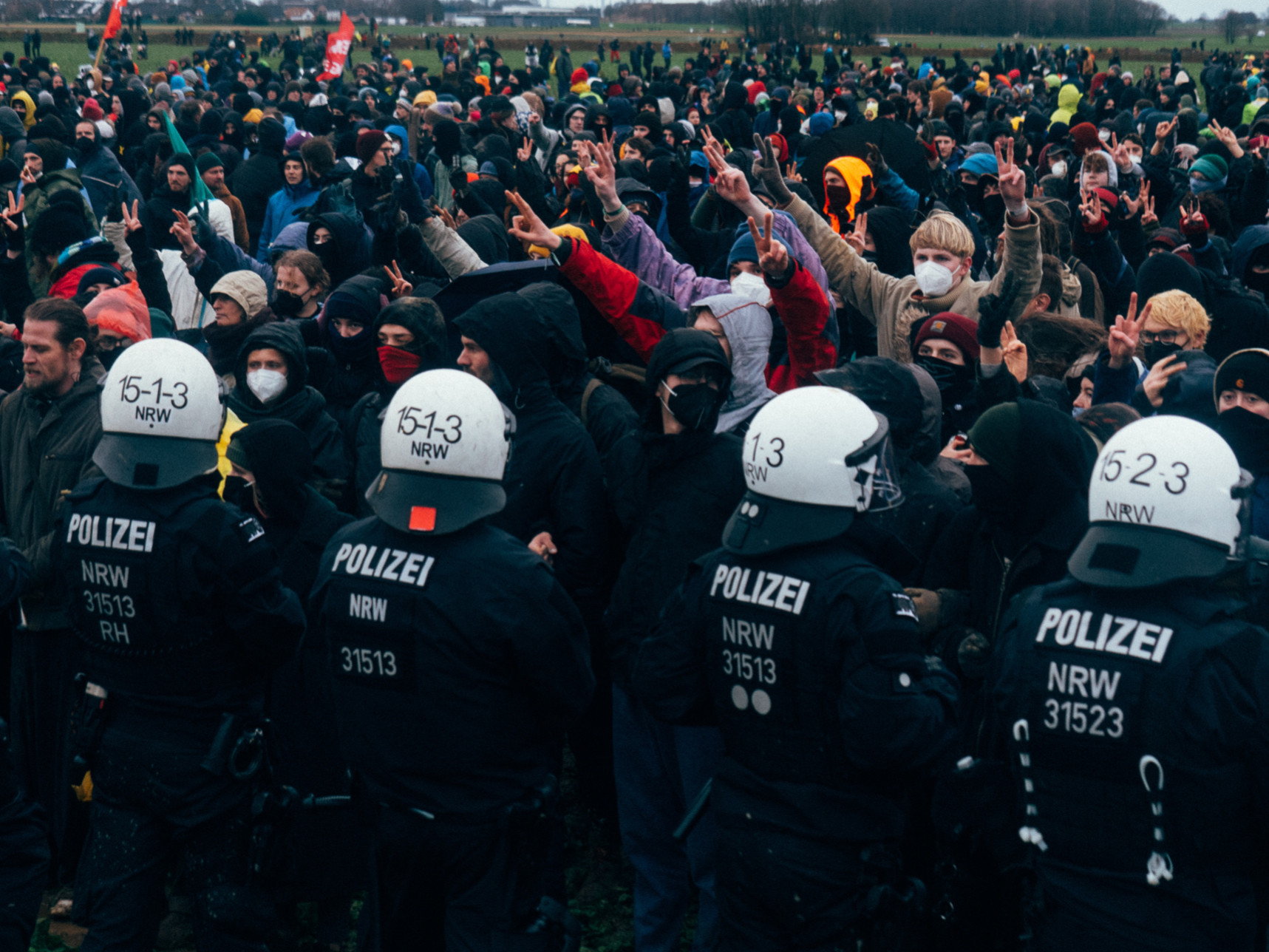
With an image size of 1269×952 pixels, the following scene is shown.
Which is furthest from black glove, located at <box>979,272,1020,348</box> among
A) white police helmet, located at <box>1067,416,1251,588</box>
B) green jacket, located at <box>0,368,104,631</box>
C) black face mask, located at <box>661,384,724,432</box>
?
green jacket, located at <box>0,368,104,631</box>

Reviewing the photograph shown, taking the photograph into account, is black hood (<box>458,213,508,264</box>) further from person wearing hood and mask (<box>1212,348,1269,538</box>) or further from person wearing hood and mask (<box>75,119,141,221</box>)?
person wearing hood and mask (<box>75,119,141,221</box>)

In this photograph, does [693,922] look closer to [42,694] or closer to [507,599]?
[507,599]

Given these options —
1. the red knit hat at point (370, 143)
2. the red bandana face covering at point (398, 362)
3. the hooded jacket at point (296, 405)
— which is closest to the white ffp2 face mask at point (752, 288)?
the red bandana face covering at point (398, 362)

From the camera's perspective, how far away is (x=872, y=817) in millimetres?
3197

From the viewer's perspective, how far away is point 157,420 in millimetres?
3783

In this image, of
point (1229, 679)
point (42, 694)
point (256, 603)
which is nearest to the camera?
point (1229, 679)

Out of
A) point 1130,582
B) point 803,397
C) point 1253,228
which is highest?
point 1253,228

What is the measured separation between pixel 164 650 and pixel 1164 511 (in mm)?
2718

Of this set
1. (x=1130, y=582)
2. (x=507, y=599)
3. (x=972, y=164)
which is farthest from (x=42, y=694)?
(x=972, y=164)

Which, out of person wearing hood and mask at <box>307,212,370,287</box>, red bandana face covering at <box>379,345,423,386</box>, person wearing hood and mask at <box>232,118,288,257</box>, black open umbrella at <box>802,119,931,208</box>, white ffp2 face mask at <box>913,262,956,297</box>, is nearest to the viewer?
red bandana face covering at <box>379,345,423,386</box>

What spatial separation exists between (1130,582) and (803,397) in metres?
0.94

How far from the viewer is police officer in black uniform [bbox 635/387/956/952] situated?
10.1ft

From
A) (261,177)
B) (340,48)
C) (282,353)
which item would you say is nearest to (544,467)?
(282,353)

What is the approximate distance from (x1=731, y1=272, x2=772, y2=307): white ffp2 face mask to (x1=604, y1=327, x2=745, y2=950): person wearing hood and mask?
158cm
